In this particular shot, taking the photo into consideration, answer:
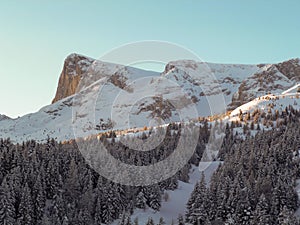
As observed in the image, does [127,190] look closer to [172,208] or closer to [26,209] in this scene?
[172,208]

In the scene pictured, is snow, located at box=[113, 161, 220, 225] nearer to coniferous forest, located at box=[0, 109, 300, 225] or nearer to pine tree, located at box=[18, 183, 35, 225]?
coniferous forest, located at box=[0, 109, 300, 225]

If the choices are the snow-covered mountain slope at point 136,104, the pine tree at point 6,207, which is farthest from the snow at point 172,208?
the snow-covered mountain slope at point 136,104

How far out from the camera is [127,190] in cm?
4859

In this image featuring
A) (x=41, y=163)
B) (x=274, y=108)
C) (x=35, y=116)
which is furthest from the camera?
(x=35, y=116)

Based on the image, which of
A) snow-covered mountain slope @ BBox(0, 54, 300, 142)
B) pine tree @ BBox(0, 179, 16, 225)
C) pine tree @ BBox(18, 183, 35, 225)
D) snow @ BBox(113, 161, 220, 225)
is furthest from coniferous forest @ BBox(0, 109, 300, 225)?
snow-covered mountain slope @ BBox(0, 54, 300, 142)

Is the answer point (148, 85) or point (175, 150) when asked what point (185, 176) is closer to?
point (175, 150)

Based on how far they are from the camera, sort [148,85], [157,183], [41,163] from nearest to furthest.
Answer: [41,163], [157,183], [148,85]

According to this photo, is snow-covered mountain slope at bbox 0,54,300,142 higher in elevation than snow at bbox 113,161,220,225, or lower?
higher

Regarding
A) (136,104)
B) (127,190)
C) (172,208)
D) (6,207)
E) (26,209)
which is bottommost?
(172,208)

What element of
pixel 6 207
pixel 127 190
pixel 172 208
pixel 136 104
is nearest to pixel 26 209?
pixel 6 207

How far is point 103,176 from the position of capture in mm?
49031

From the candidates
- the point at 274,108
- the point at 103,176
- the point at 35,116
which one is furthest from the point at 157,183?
the point at 35,116

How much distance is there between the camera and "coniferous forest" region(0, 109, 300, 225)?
1565 inches

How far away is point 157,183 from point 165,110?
108964 mm
